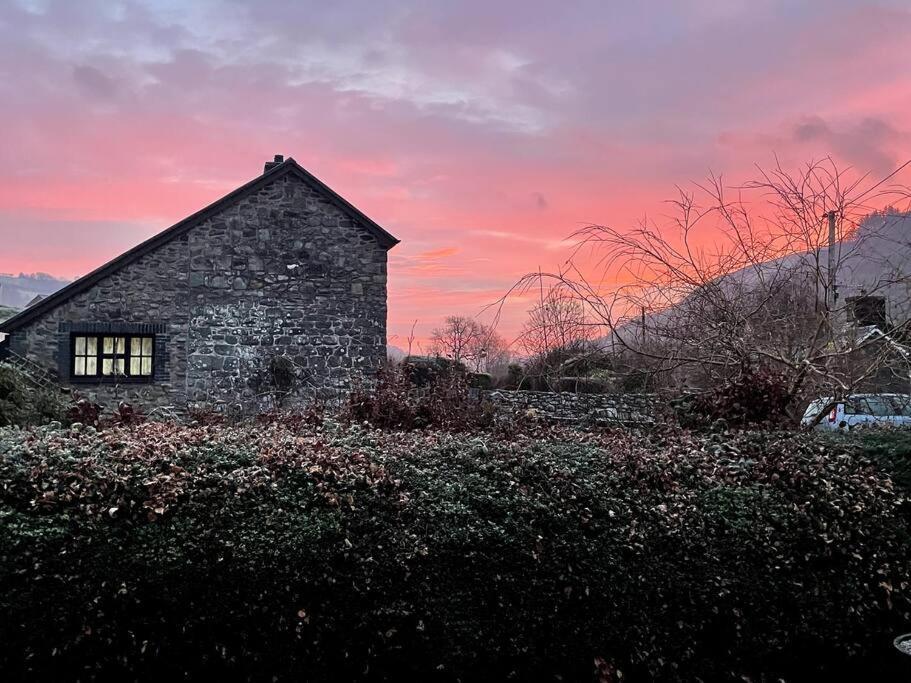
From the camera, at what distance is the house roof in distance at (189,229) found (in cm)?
1506

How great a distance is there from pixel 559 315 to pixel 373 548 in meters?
3.45

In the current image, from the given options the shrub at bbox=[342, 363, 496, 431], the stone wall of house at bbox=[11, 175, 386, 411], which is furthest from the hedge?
the stone wall of house at bbox=[11, 175, 386, 411]

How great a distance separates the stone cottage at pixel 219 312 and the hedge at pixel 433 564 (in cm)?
1099

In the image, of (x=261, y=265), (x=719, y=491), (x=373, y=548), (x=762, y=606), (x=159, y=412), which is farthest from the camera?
(x=261, y=265)

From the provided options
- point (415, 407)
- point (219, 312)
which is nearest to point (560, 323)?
point (415, 407)

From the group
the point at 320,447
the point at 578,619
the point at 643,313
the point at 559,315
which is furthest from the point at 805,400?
the point at 320,447

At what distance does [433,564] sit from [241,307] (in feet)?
42.2

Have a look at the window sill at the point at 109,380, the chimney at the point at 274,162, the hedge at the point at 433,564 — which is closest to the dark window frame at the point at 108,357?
the window sill at the point at 109,380

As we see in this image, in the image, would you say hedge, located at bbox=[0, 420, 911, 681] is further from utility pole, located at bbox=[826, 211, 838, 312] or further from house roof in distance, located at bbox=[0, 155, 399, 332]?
house roof in distance, located at bbox=[0, 155, 399, 332]

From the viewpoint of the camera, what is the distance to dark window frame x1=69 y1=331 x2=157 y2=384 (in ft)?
50.5

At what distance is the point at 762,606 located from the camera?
14.2 feet

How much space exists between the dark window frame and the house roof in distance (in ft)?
2.86

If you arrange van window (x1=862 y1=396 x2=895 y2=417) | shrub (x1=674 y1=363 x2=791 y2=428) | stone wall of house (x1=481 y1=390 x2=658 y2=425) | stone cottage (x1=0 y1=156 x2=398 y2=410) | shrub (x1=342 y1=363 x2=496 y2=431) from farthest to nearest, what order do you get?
stone cottage (x1=0 y1=156 x2=398 y2=410)
stone wall of house (x1=481 y1=390 x2=658 y2=425)
van window (x1=862 y1=396 x2=895 y2=417)
shrub (x1=342 y1=363 x2=496 y2=431)
shrub (x1=674 y1=363 x2=791 y2=428)

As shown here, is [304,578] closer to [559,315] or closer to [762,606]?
[762,606]
